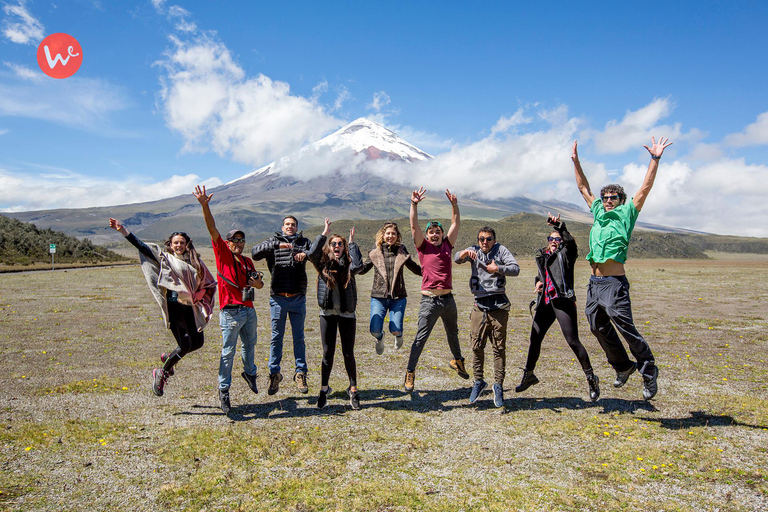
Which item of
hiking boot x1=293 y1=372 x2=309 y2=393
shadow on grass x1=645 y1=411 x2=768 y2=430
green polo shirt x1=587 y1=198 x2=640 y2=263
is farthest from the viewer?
hiking boot x1=293 y1=372 x2=309 y2=393

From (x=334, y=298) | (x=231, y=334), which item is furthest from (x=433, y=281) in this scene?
(x=231, y=334)

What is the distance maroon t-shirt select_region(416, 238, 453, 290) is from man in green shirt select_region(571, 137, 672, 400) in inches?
73.0

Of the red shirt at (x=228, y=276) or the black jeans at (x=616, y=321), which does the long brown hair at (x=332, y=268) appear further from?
the black jeans at (x=616, y=321)

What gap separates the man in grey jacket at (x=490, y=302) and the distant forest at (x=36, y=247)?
5572 cm

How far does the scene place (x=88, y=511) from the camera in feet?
12.5

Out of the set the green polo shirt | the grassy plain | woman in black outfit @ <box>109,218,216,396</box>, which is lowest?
the grassy plain

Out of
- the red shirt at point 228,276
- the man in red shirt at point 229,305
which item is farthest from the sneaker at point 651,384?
the red shirt at point 228,276

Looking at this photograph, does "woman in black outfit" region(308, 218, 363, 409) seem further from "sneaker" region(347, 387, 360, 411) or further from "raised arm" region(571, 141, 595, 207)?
"raised arm" region(571, 141, 595, 207)

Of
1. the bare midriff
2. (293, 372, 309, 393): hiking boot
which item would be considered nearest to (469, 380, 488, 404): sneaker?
the bare midriff

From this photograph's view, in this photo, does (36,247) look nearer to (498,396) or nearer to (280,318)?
(280,318)

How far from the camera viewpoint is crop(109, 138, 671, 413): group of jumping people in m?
5.88

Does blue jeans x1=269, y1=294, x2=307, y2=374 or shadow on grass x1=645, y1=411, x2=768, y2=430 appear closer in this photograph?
shadow on grass x1=645, y1=411, x2=768, y2=430

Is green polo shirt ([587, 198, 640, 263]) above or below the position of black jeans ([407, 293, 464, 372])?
above

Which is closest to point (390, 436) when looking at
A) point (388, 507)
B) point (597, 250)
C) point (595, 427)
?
point (388, 507)
